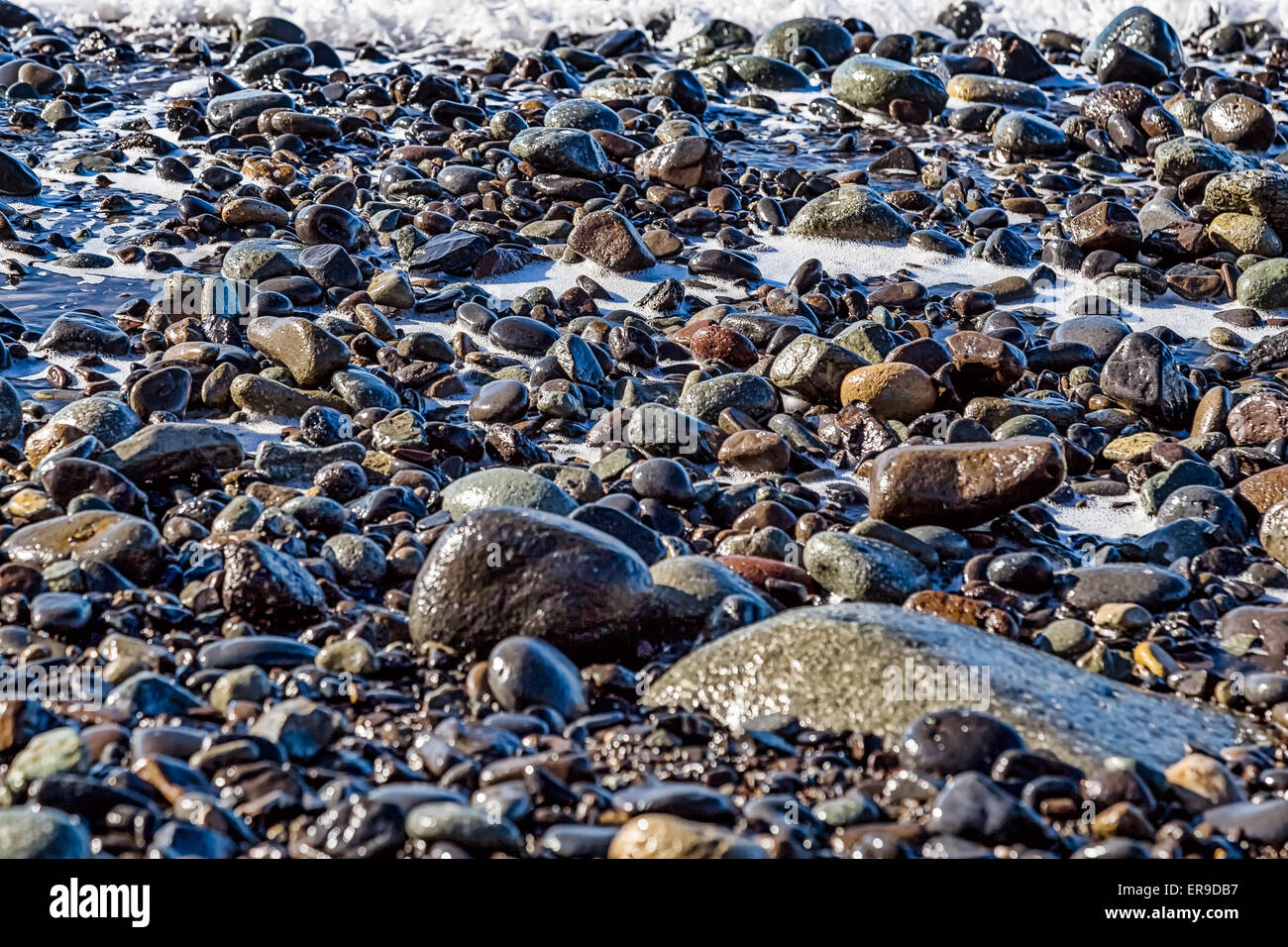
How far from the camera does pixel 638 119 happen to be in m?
7.55

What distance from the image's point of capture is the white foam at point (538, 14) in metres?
9.81

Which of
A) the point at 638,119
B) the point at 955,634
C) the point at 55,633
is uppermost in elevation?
the point at 638,119

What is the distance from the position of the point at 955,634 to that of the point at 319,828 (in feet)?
5.18

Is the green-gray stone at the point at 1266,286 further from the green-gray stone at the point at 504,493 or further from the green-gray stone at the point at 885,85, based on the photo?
the green-gray stone at the point at 504,493

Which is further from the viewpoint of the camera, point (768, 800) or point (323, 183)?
point (323, 183)

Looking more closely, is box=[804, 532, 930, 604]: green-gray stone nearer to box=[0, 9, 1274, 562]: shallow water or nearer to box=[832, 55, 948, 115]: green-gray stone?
box=[0, 9, 1274, 562]: shallow water

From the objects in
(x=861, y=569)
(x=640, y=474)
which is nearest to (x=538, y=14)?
(x=640, y=474)

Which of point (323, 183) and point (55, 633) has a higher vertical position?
point (323, 183)

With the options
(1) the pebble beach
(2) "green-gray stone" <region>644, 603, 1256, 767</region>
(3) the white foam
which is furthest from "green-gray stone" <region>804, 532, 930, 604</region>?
(3) the white foam

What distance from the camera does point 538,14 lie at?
10.0m

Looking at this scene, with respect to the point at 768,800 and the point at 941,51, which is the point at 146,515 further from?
the point at 941,51

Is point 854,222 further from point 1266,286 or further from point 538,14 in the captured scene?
point 538,14
